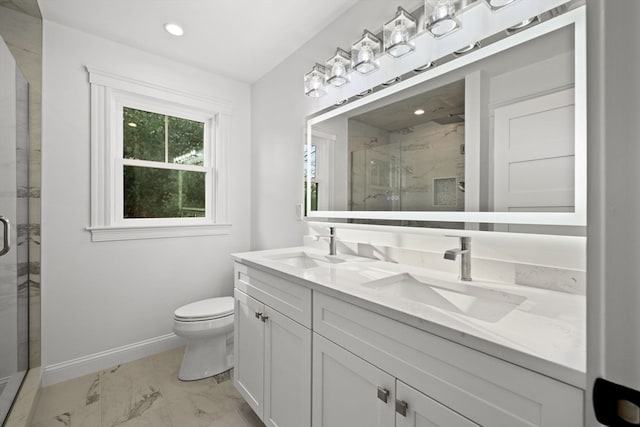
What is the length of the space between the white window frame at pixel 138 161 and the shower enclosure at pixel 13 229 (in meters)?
0.36

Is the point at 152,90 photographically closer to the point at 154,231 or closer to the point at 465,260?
the point at 154,231

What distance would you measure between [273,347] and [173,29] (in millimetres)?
2151

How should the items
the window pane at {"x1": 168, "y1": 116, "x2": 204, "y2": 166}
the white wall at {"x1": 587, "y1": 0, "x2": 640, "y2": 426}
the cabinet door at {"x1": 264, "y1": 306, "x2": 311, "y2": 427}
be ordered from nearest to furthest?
the white wall at {"x1": 587, "y1": 0, "x2": 640, "y2": 426} → the cabinet door at {"x1": 264, "y1": 306, "x2": 311, "y2": 427} → the window pane at {"x1": 168, "y1": 116, "x2": 204, "y2": 166}

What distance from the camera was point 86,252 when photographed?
6.86 feet

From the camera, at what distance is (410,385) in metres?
0.82

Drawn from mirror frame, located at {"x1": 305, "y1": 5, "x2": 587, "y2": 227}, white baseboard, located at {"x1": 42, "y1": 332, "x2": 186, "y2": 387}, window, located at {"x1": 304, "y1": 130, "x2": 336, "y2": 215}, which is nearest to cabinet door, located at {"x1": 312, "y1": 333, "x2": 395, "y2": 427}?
mirror frame, located at {"x1": 305, "y1": 5, "x2": 587, "y2": 227}

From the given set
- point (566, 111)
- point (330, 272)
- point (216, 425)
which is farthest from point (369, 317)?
point (216, 425)

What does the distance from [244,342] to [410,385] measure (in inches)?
43.5

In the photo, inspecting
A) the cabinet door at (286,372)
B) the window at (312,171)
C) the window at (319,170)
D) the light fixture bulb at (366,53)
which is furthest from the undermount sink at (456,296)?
the light fixture bulb at (366,53)

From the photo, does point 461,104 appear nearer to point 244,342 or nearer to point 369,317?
point 369,317

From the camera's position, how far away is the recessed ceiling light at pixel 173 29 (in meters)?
1.99

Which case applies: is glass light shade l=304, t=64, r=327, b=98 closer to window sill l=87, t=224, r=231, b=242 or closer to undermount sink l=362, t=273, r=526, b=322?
undermount sink l=362, t=273, r=526, b=322

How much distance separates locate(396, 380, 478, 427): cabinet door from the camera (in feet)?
2.39

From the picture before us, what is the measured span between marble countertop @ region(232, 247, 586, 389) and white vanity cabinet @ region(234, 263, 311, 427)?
0.44 ft
